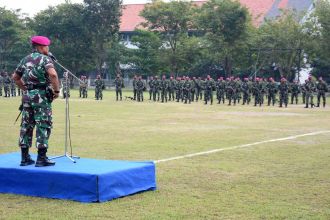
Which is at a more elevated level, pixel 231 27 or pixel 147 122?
pixel 231 27

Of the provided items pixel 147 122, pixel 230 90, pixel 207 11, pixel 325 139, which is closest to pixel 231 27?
pixel 207 11

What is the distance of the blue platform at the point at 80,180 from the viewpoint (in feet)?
25.0

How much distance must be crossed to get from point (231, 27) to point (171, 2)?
8.41 metres

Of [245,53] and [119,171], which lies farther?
[245,53]

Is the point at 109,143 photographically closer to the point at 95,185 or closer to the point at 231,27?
the point at 95,185

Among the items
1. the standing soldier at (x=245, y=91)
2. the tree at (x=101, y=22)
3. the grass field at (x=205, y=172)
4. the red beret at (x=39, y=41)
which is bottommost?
the grass field at (x=205, y=172)

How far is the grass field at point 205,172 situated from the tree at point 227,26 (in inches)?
1435

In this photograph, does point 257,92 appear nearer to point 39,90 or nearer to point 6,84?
point 6,84

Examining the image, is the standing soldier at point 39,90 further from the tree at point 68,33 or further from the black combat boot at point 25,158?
the tree at point 68,33

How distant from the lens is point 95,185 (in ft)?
24.7

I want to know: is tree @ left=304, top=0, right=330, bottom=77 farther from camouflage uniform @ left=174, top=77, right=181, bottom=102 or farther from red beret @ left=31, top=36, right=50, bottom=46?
red beret @ left=31, top=36, right=50, bottom=46

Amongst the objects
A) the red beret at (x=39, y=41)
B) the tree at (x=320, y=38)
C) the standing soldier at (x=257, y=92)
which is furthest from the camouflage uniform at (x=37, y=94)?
the tree at (x=320, y=38)

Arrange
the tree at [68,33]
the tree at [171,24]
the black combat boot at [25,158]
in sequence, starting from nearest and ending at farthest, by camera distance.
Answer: the black combat boot at [25,158]
the tree at [171,24]
the tree at [68,33]

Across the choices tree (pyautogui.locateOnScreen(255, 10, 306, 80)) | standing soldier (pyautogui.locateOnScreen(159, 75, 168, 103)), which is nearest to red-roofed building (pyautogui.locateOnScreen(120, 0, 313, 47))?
tree (pyautogui.locateOnScreen(255, 10, 306, 80))
